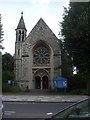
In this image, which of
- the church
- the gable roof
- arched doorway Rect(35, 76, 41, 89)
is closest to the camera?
the church

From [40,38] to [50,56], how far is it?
386 centimetres

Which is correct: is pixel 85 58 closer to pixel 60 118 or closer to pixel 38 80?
pixel 60 118

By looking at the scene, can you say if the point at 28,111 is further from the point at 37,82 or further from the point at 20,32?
the point at 20,32

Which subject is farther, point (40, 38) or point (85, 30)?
point (40, 38)

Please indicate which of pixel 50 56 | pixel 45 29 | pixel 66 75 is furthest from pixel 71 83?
pixel 45 29

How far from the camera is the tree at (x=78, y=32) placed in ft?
108

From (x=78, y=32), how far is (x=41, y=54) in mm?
32054

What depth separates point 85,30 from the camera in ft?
108

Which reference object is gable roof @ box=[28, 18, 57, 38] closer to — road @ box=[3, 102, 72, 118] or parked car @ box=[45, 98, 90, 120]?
road @ box=[3, 102, 72, 118]

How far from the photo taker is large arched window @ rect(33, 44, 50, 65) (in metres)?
65.5

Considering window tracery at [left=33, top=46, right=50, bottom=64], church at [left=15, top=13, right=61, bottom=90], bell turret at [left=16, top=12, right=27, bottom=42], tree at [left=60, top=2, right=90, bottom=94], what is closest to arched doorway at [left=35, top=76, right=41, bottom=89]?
church at [left=15, top=13, right=61, bottom=90]

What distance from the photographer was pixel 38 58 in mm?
66125

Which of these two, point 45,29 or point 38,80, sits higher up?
point 45,29

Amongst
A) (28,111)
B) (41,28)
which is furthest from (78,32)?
(41,28)
